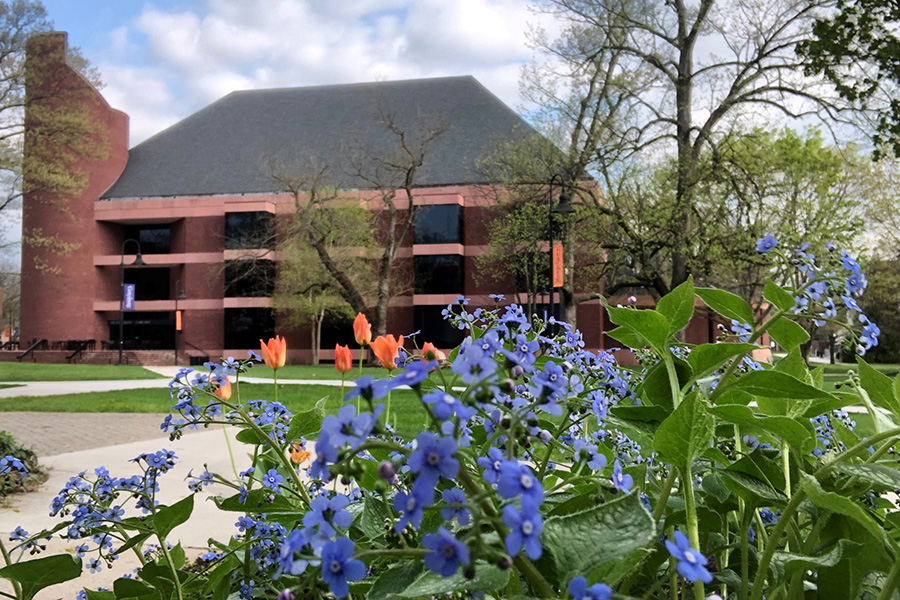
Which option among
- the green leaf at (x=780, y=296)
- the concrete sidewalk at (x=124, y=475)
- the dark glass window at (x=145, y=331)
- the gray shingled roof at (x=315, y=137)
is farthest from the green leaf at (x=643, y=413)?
the dark glass window at (x=145, y=331)

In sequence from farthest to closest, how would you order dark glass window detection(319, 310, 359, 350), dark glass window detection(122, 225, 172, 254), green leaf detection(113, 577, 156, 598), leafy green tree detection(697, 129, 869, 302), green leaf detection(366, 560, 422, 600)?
dark glass window detection(122, 225, 172, 254) < dark glass window detection(319, 310, 359, 350) < leafy green tree detection(697, 129, 869, 302) < green leaf detection(113, 577, 156, 598) < green leaf detection(366, 560, 422, 600)

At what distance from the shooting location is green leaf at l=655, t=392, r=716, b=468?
79cm

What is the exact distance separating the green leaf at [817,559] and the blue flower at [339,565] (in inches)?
24.6

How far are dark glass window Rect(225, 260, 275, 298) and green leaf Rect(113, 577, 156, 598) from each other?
1343 inches

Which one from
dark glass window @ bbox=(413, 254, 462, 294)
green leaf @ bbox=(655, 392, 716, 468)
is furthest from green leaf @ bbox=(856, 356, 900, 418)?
dark glass window @ bbox=(413, 254, 462, 294)

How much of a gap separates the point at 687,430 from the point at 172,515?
902 mm

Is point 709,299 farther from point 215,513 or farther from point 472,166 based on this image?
point 472,166

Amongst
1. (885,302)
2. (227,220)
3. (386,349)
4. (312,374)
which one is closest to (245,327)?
(227,220)

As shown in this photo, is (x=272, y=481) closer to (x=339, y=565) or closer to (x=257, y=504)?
(x=257, y=504)

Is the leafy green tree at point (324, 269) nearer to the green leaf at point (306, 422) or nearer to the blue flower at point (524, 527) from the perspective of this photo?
the green leaf at point (306, 422)

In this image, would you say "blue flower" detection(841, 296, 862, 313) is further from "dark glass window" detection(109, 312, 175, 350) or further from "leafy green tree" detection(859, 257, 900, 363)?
"dark glass window" detection(109, 312, 175, 350)

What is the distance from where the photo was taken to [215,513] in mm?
4770

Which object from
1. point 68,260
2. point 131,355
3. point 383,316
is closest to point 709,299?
point 383,316

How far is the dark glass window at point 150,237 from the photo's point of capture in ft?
122
